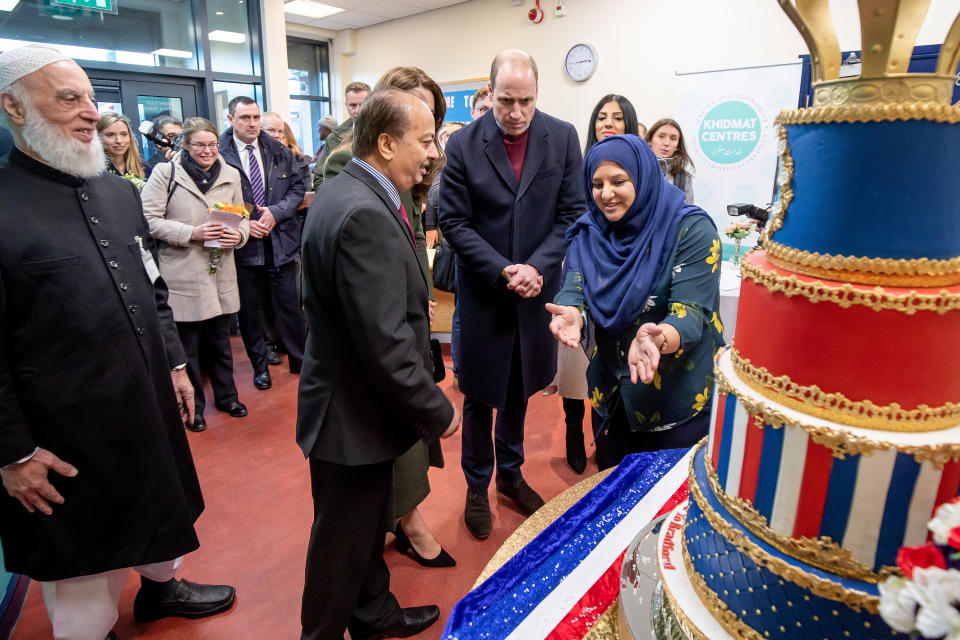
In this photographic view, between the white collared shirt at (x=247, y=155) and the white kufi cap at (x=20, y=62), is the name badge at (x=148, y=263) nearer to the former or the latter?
the white kufi cap at (x=20, y=62)

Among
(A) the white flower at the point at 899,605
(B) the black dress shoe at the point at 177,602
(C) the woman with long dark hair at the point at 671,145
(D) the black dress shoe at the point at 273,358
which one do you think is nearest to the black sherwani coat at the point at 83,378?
(B) the black dress shoe at the point at 177,602

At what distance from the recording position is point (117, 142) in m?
3.76

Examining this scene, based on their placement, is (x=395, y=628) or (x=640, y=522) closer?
(x=640, y=522)

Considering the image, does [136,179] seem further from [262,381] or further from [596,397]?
[596,397]

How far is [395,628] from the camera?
1903 millimetres

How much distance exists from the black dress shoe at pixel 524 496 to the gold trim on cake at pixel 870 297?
2025mm

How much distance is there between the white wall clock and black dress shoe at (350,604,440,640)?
6.90 metres

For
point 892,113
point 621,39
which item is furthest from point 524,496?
point 621,39

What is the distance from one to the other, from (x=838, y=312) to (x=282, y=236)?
389 cm

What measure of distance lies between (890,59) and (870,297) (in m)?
0.28

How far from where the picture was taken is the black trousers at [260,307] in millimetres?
4078

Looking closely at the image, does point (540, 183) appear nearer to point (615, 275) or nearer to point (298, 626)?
point (615, 275)

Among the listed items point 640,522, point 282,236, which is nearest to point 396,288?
point 640,522

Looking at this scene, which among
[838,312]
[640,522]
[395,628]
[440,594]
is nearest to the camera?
[838,312]
